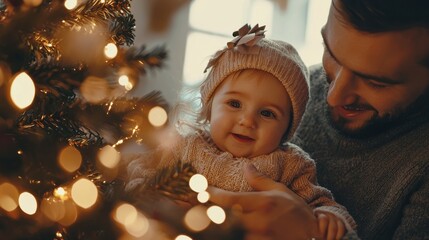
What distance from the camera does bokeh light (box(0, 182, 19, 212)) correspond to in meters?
0.64

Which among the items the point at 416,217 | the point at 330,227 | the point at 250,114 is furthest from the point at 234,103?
the point at 416,217

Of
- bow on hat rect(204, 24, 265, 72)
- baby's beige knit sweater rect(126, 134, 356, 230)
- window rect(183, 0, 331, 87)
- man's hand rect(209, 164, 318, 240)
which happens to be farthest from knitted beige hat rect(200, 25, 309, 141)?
window rect(183, 0, 331, 87)

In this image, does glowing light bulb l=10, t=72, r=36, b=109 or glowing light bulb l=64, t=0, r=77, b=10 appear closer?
glowing light bulb l=10, t=72, r=36, b=109

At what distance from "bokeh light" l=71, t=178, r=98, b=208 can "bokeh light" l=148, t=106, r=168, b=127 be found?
20 centimetres

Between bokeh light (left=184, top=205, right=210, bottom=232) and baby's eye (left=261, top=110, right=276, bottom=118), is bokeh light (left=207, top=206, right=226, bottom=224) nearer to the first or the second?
bokeh light (left=184, top=205, right=210, bottom=232)

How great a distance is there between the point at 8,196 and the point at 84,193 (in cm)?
9

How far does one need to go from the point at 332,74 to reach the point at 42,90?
27.1 inches

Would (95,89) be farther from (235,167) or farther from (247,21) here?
(247,21)

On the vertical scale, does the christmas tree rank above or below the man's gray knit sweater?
above

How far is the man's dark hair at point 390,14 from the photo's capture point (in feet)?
3.25

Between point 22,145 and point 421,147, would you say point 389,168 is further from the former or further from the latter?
point 22,145

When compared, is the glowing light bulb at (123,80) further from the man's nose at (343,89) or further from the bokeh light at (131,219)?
the man's nose at (343,89)

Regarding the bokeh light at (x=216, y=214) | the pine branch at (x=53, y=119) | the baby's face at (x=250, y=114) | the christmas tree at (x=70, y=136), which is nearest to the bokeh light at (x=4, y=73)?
the christmas tree at (x=70, y=136)

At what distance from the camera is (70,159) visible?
2.29ft
